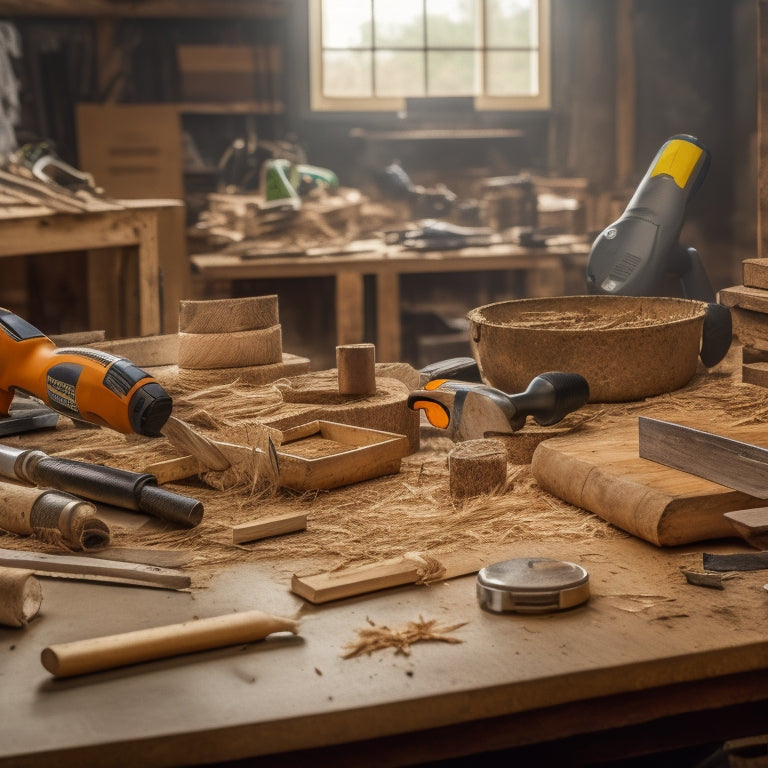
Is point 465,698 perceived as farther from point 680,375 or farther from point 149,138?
point 149,138

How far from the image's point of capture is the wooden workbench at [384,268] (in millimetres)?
5090

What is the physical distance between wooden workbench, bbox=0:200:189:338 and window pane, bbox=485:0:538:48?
11.7 ft

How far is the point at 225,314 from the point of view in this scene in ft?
6.95

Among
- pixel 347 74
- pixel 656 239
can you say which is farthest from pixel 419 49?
pixel 656 239

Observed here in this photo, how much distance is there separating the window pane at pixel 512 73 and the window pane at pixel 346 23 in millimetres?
865

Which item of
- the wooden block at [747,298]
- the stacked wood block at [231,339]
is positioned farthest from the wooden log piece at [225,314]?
the wooden block at [747,298]

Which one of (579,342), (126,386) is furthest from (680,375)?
(126,386)

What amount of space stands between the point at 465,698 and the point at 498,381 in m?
1.01

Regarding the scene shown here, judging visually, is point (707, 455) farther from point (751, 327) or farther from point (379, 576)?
point (751, 327)

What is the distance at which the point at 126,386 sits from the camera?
1627mm

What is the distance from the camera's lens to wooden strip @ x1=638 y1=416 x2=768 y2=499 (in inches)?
50.7

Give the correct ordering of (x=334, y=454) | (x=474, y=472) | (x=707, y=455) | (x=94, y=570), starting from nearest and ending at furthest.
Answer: (x=94, y=570), (x=707, y=455), (x=474, y=472), (x=334, y=454)

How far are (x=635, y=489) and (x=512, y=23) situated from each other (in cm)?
645

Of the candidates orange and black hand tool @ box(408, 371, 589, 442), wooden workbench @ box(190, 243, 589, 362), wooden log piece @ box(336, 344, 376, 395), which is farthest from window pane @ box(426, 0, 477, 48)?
orange and black hand tool @ box(408, 371, 589, 442)
